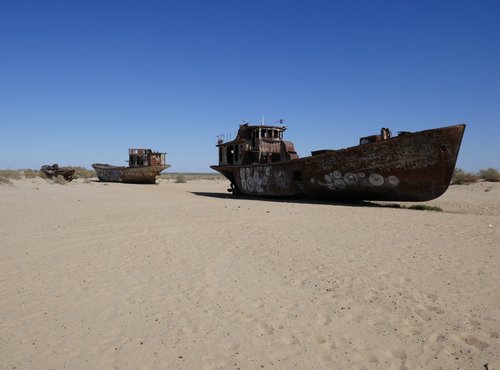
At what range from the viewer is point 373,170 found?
38.3ft

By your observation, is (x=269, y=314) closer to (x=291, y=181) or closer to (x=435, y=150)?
(x=435, y=150)

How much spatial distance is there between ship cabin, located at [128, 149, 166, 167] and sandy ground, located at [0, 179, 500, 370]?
74.0 feet

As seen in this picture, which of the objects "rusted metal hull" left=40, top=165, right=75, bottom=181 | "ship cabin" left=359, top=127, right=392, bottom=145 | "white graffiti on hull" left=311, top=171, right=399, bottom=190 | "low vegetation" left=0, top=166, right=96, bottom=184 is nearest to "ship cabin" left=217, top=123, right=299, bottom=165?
"white graffiti on hull" left=311, top=171, right=399, bottom=190

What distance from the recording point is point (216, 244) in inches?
259

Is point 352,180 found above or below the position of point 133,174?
below

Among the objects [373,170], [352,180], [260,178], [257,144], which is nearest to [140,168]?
[257,144]

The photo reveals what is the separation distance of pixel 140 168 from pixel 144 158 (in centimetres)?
155

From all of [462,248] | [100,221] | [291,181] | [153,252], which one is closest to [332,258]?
[462,248]

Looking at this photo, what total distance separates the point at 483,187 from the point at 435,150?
13.5 m

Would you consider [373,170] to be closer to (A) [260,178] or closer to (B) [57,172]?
(A) [260,178]

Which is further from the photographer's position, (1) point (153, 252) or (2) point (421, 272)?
(1) point (153, 252)

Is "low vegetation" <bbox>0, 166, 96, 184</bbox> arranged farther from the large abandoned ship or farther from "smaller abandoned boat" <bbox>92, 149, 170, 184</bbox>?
the large abandoned ship

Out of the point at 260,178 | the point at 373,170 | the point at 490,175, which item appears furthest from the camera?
the point at 490,175

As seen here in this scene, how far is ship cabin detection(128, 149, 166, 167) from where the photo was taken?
1180 inches
